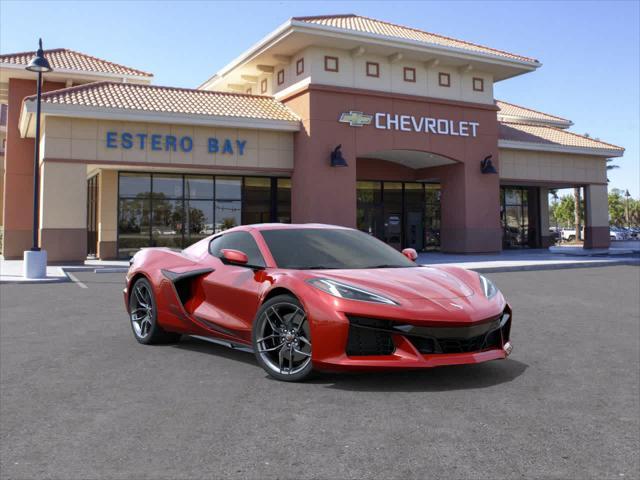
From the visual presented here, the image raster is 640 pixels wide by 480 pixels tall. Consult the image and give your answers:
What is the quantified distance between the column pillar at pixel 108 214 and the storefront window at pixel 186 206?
0.21 metres

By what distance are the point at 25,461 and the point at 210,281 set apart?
8.24ft

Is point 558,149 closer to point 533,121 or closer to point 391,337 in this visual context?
point 533,121

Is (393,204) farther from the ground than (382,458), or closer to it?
farther from the ground

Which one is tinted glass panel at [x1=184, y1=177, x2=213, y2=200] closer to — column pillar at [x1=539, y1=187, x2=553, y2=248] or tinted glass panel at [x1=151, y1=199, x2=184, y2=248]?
tinted glass panel at [x1=151, y1=199, x2=184, y2=248]

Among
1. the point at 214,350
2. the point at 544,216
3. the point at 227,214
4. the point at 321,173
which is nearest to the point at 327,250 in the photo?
the point at 214,350

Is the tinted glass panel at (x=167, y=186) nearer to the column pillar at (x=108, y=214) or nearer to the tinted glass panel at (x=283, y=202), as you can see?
the column pillar at (x=108, y=214)

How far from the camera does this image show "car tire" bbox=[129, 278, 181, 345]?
19.9 ft

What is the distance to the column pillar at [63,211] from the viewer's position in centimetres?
1986

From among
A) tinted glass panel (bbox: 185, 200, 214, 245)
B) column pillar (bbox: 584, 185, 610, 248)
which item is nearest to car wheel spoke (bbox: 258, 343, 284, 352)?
tinted glass panel (bbox: 185, 200, 214, 245)

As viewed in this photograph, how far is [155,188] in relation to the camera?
24.7m

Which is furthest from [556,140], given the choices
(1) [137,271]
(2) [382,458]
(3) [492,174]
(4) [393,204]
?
(2) [382,458]

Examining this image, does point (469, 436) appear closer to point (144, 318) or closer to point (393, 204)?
point (144, 318)

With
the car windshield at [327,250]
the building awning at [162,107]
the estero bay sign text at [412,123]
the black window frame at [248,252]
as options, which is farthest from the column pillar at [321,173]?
the car windshield at [327,250]

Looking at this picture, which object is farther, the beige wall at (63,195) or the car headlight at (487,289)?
the beige wall at (63,195)
